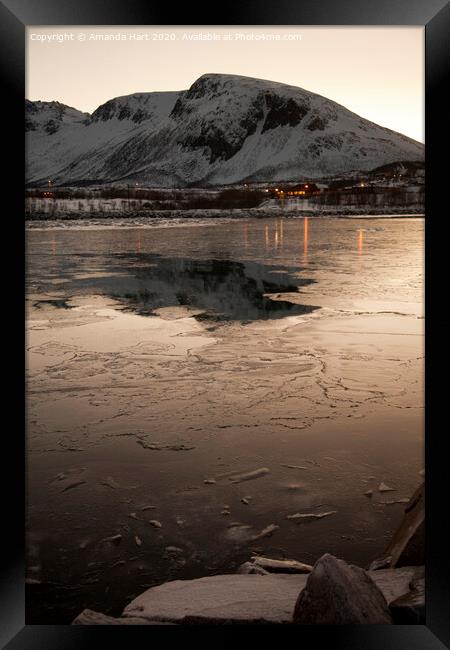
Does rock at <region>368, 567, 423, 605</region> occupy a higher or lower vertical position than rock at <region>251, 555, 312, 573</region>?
lower

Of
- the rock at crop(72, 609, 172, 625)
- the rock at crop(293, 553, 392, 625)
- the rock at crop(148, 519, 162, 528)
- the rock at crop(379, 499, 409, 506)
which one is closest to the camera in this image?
the rock at crop(293, 553, 392, 625)

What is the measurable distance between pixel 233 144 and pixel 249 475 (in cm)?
15591

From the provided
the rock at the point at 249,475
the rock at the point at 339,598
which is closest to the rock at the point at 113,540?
the rock at the point at 249,475

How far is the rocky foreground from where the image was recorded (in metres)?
2.63

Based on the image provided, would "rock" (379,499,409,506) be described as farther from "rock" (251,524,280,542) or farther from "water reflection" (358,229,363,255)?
"water reflection" (358,229,363,255)

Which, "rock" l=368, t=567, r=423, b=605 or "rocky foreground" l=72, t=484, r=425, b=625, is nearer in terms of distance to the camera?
"rocky foreground" l=72, t=484, r=425, b=625

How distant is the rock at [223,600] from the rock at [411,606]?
0.04 m

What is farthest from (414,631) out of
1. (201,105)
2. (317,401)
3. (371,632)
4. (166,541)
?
(201,105)

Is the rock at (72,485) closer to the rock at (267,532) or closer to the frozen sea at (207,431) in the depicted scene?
the frozen sea at (207,431)

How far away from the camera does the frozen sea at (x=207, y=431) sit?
122 inches

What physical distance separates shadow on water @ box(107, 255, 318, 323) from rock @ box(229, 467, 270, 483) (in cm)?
344

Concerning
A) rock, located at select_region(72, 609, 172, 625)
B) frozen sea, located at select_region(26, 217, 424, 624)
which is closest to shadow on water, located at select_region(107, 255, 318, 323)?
frozen sea, located at select_region(26, 217, 424, 624)
